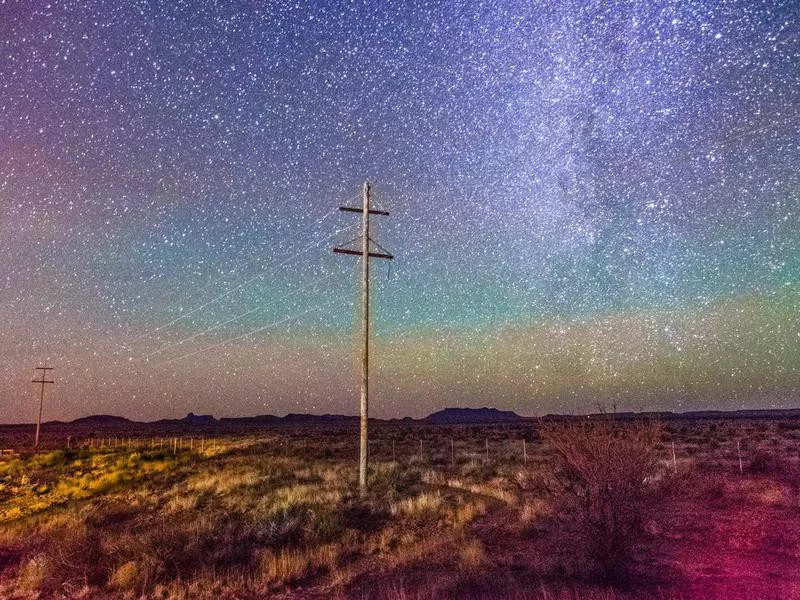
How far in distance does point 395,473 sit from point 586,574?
1651cm

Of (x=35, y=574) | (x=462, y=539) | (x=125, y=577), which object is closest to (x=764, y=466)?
(x=462, y=539)

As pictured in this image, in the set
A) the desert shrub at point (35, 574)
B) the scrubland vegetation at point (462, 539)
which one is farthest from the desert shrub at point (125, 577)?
the desert shrub at point (35, 574)

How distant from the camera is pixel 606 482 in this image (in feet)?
34.2

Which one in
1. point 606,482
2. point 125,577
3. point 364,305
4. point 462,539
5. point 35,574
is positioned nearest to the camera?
point 606,482

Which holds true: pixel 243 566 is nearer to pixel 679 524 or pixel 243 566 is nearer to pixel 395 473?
pixel 679 524

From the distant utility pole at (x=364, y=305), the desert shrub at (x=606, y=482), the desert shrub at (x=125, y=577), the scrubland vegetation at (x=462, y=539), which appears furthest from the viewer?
the distant utility pole at (x=364, y=305)

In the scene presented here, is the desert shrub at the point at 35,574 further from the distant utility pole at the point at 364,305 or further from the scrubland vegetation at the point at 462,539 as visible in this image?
the distant utility pole at the point at 364,305

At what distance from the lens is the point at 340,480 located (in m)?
24.3

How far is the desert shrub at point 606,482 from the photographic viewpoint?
10352 millimetres

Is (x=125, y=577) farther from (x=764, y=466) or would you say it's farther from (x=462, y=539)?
(x=764, y=466)

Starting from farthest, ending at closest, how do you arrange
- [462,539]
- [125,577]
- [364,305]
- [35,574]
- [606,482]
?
1. [364,305]
2. [462,539]
3. [35,574]
4. [125,577]
5. [606,482]

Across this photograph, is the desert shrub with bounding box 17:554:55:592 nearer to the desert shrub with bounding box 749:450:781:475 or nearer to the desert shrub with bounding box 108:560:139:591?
the desert shrub with bounding box 108:560:139:591

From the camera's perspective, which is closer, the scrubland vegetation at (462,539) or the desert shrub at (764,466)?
the scrubland vegetation at (462,539)

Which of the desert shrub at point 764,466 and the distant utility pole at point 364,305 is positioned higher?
the distant utility pole at point 364,305
